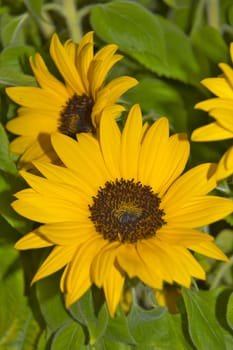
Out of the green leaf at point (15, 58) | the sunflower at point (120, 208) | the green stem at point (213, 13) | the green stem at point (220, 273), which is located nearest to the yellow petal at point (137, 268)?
the sunflower at point (120, 208)

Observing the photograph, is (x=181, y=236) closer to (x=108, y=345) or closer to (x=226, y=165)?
(x=226, y=165)

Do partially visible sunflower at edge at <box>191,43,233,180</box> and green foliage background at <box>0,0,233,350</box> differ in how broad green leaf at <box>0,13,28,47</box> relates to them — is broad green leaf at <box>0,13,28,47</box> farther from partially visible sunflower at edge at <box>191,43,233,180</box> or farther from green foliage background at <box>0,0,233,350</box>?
partially visible sunflower at edge at <box>191,43,233,180</box>

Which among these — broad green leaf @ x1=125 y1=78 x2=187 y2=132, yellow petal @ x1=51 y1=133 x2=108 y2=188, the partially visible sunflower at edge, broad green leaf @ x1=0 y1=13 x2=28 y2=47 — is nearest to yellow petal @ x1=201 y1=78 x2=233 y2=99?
the partially visible sunflower at edge

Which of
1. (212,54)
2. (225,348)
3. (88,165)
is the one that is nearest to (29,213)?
(88,165)

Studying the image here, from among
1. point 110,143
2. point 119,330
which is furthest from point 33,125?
point 119,330

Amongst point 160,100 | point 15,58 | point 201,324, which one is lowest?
point 201,324
